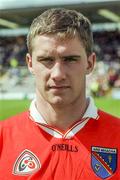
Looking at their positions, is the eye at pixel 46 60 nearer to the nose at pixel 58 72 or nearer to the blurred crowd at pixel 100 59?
the nose at pixel 58 72

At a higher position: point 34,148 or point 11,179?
point 34,148

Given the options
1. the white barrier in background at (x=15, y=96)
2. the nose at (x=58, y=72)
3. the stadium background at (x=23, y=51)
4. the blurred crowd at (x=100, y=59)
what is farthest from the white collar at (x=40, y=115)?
the white barrier in background at (x=15, y=96)

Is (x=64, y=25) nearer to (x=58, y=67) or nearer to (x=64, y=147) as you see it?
(x=58, y=67)

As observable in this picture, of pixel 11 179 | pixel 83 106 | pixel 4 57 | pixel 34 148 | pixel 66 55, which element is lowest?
pixel 11 179

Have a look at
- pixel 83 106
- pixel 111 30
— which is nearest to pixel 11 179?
pixel 83 106

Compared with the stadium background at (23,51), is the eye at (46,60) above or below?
below

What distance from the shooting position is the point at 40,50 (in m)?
2.34

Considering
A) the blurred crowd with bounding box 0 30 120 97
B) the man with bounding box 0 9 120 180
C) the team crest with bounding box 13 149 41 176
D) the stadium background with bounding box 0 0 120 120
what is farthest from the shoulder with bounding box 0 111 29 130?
the blurred crowd with bounding box 0 30 120 97

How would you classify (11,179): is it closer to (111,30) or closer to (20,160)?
(20,160)

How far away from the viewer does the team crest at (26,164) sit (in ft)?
7.80

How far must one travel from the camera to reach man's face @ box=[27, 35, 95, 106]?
91.4 inches

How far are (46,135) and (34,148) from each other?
0.09 m

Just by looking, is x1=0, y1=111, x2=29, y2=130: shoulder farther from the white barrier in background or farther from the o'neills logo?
the white barrier in background

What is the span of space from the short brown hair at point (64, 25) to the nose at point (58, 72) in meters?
0.14
